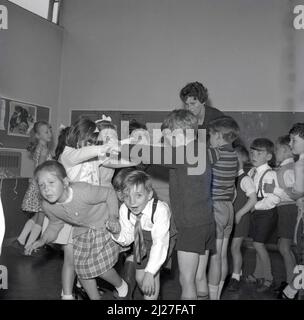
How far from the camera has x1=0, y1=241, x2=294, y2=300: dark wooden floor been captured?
201 cm

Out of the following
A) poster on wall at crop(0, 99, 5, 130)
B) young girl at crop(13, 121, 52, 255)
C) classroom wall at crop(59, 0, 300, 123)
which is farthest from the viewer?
classroom wall at crop(59, 0, 300, 123)

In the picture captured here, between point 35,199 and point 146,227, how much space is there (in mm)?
1517

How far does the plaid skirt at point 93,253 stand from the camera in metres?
1.64

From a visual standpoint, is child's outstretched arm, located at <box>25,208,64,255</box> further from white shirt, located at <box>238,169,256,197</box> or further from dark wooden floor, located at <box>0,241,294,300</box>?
white shirt, located at <box>238,169,256,197</box>

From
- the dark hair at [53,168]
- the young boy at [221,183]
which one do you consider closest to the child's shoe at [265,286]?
the young boy at [221,183]

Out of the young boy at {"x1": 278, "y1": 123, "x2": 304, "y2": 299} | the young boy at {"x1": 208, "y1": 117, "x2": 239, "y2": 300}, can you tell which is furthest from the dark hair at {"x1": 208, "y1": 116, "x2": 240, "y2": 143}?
the young boy at {"x1": 278, "y1": 123, "x2": 304, "y2": 299}

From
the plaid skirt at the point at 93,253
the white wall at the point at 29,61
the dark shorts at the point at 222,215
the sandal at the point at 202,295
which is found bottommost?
the sandal at the point at 202,295

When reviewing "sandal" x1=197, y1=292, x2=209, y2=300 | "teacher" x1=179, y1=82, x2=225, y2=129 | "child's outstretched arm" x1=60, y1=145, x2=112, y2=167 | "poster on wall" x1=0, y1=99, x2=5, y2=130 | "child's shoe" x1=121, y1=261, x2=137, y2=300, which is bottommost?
"sandal" x1=197, y1=292, x2=209, y2=300

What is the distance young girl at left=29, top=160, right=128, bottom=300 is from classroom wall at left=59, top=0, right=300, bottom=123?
2.14m

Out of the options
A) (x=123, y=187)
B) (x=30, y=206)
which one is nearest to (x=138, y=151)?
(x=123, y=187)

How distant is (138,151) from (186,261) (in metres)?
0.43

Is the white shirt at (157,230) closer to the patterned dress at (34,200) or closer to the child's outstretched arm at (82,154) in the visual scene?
the child's outstretched arm at (82,154)

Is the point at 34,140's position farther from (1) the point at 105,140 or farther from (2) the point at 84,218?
(2) the point at 84,218
